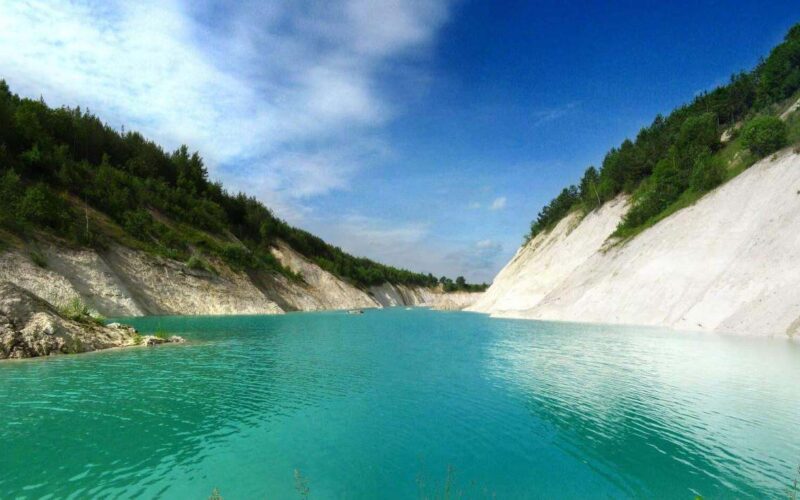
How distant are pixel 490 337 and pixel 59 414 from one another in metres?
28.6

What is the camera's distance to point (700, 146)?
60.4 metres

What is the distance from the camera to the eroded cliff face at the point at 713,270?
32.2 meters

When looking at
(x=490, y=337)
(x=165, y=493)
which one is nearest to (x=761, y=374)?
(x=490, y=337)

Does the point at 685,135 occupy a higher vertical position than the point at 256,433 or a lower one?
higher

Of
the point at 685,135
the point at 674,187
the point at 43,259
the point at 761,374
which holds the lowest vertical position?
the point at 761,374

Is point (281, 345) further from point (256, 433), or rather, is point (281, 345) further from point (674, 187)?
point (674, 187)

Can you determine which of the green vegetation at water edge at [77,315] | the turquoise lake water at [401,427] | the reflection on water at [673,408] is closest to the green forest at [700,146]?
the reflection on water at [673,408]

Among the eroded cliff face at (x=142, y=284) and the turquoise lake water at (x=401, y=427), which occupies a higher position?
the eroded cliff face at (x=142, y=284)

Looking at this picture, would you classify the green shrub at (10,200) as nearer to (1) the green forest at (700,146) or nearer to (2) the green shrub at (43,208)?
(2) the green shrub at (43,208)

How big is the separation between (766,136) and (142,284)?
7245cm

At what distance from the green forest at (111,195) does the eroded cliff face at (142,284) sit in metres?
2.30

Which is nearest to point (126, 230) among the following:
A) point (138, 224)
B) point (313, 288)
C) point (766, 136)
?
point (138, 224)

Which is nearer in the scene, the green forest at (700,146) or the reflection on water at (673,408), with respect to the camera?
the reflection on water at (673,408)

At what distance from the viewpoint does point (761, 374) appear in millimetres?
18516
